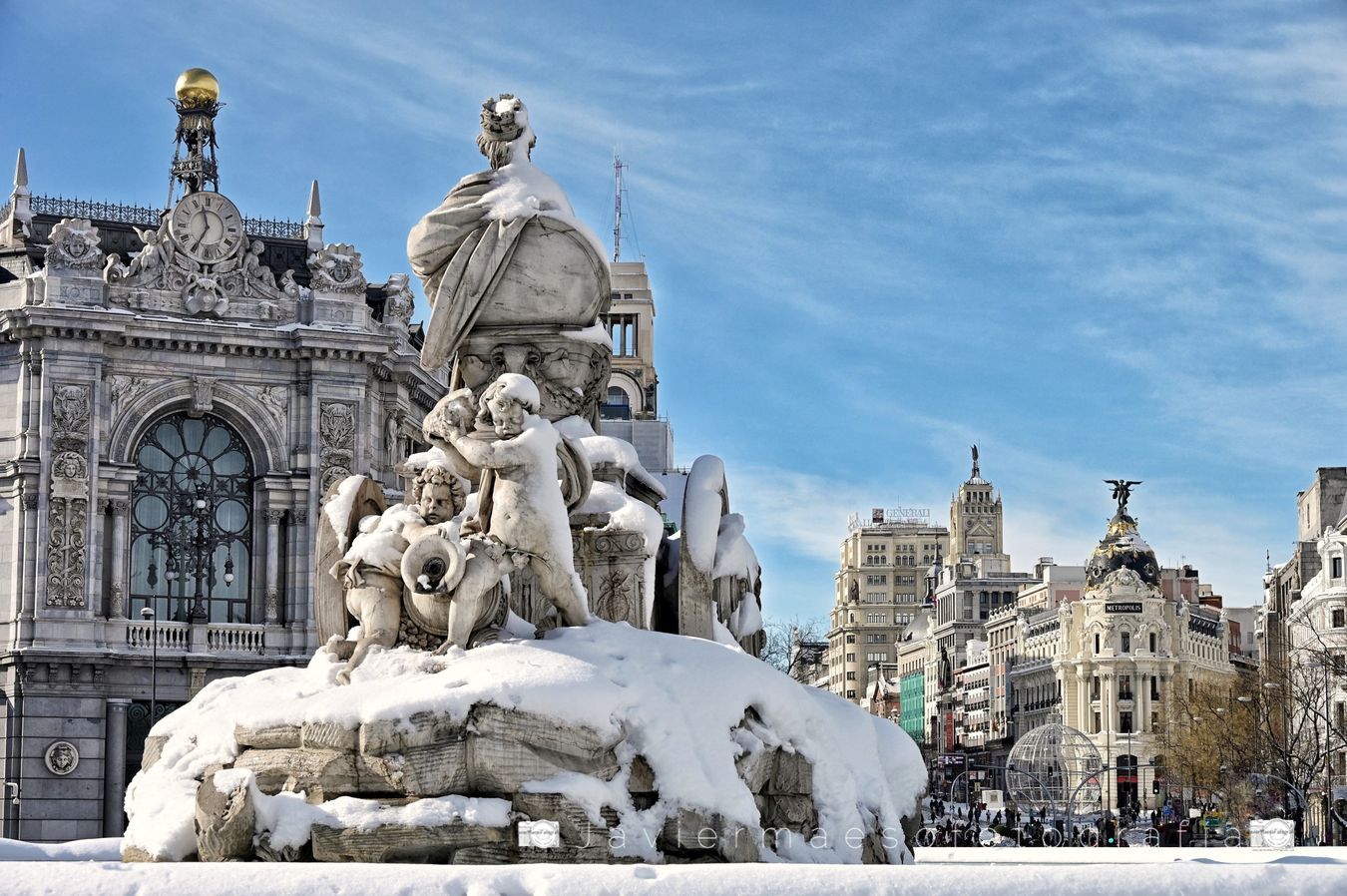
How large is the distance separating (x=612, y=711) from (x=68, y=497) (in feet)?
148

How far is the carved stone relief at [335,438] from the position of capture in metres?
56.9

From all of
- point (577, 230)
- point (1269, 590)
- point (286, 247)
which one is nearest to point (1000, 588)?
point (1269, 590)

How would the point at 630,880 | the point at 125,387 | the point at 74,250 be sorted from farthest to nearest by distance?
the point at 125,387 → the point at 74,250 → the point at 630,880

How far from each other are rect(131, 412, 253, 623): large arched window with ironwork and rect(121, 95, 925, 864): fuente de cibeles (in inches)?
1690

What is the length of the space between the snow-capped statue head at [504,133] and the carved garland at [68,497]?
41.3 metres

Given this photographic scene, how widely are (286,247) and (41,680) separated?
15.4m

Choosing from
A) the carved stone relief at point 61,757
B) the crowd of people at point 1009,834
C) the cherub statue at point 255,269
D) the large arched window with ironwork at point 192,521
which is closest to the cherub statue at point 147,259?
the cherub statue at point 255,269

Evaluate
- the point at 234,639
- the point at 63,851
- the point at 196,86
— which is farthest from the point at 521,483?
the point at 196,86

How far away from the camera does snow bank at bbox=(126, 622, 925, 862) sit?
472 inches

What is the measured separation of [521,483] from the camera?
13.0 metres

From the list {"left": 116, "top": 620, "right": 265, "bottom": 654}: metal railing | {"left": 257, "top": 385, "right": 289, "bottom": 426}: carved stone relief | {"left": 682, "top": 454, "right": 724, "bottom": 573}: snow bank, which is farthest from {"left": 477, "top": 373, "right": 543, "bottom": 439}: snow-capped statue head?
{"left": 257, "top": 385, "right": 289, "bottom": 426}: carved stone relief

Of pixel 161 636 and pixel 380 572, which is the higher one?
pixel 161 636

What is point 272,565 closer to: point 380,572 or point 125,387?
point 125,387

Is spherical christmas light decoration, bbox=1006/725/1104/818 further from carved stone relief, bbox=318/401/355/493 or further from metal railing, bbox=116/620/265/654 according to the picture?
metal railing, bbox=116/620/265/654
